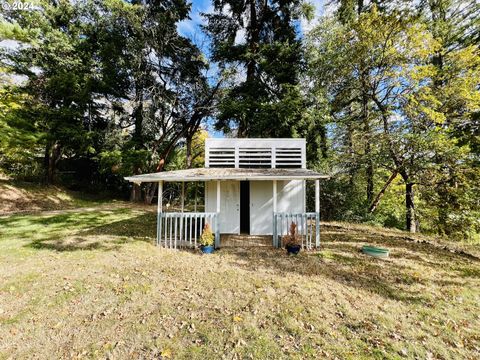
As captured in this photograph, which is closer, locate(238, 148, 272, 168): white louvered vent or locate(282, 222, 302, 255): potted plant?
locate(282, 222, 302, 255): potted plant

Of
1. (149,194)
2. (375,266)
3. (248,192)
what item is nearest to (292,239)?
(375,266)

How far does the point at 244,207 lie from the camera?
10.2 metres

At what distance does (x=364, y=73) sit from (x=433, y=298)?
40.6ft

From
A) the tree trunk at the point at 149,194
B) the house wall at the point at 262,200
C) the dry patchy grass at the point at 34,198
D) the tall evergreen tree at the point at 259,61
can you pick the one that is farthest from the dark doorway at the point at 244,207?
the dry patchy grass at the point at 34,198

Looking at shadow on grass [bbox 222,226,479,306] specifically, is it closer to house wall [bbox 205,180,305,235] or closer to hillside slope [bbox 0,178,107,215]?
house wall [bbox 205,180,305,235]

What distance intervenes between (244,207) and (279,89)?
31.0 feet

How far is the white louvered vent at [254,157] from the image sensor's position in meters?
10.7

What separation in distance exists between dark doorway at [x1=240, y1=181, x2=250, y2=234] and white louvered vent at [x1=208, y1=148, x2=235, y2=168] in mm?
1354

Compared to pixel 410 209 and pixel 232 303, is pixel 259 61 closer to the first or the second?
pixel 410 209

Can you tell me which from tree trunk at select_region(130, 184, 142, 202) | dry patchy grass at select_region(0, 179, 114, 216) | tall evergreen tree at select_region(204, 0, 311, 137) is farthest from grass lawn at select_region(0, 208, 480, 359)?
tree trunk at select_region(130, 184, 142, 202)

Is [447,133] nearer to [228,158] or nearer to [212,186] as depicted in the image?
[228,158]

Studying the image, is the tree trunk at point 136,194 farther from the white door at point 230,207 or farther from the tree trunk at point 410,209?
the tree trunk at point 410,209

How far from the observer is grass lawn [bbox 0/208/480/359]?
333 centimetres

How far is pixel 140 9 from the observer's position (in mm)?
15734
